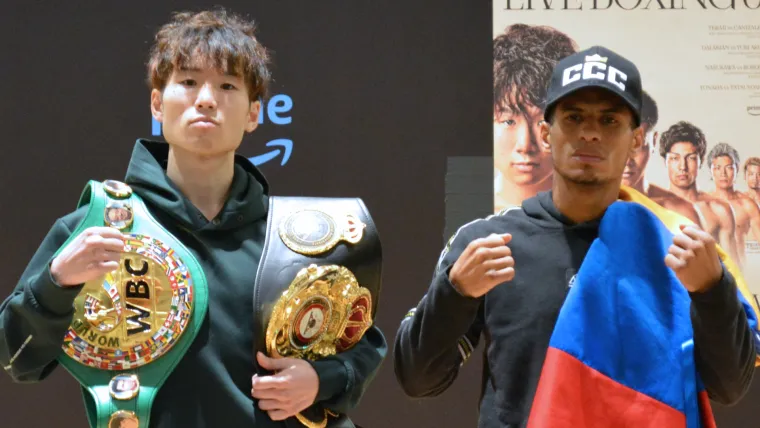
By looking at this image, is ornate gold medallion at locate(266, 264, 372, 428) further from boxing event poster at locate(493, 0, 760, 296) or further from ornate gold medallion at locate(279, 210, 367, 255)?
boxing event poster at locate(493, 0, 760, 296)

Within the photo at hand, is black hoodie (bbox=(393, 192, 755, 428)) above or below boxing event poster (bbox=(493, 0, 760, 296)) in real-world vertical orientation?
below

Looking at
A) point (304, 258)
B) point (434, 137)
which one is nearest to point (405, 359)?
point (304, 258)

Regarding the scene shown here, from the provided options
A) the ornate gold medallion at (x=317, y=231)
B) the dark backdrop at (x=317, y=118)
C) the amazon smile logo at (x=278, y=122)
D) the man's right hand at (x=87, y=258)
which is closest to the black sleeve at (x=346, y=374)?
the ornate gold medallion at (x=317, y=231)

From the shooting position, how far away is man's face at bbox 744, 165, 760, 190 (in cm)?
300

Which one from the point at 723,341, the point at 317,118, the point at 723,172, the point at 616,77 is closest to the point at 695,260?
the point at 723,341

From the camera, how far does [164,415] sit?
1.67m

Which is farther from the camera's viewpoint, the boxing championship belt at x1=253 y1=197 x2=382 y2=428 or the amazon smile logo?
the amazon smile logo

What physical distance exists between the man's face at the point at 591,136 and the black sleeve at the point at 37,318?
0.89 meters

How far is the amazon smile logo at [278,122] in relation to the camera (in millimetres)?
3043

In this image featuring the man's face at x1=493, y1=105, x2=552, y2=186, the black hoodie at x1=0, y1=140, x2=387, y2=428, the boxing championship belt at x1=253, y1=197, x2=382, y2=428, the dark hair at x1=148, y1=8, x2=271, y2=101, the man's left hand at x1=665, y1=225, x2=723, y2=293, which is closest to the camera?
the man's left hand at x1=665, y1=225, x2=723, y2=293

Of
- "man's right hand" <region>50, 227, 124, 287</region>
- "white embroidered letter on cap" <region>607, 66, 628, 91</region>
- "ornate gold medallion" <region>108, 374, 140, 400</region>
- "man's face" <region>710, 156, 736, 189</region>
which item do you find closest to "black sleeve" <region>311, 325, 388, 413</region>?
"ornate gold medallion" <region>108, 374, 140, 400</region>

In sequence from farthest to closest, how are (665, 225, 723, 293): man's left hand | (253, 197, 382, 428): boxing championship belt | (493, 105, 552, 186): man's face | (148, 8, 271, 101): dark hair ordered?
1. (493, 105, 552, 186): man's face
2. (148, 8, 271, 101): dark hair
3. (253, 197, 382, 428): boxing championship belt
4. (665, 225, 723, 293): man's left hand

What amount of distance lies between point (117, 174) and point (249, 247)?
1.42 metres

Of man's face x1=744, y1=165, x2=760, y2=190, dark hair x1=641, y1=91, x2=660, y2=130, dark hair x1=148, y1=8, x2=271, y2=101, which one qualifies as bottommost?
man's face x1=744, y1=165, x2=760, y2=190
